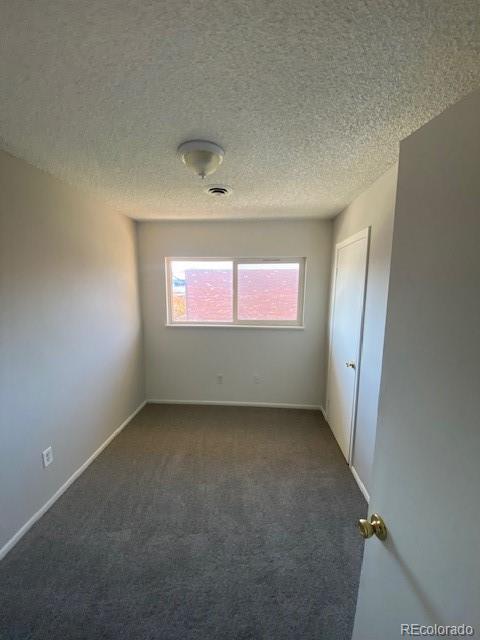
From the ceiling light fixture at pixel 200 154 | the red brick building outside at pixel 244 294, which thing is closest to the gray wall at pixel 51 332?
the red brick building outside at pixel 244 294

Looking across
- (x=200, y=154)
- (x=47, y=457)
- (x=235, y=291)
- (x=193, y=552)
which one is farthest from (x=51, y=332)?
(x=235, y=291)

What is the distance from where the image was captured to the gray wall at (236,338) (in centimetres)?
311

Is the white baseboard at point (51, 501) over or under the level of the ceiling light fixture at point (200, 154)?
under

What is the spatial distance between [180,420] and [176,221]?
92.8 inches

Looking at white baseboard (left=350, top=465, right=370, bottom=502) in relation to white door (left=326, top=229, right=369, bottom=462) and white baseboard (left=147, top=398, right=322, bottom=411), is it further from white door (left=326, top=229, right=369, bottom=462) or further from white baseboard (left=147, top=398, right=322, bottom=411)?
white baseboard (left=147, top=398, right=322, bottom=411)

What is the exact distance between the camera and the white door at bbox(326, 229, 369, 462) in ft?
7.03

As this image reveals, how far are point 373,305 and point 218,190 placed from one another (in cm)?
145

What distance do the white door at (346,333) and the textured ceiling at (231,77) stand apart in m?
0.83

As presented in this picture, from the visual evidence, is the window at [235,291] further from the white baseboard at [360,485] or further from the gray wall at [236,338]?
the white baseboard at [360,485]

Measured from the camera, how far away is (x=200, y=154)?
4.47 ft

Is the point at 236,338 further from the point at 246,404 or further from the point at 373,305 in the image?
the point at 373,305

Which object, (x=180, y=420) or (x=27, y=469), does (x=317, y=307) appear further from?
(x=27, y=469)

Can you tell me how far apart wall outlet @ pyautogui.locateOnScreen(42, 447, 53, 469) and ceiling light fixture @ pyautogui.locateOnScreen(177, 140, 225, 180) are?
2112 millimetres

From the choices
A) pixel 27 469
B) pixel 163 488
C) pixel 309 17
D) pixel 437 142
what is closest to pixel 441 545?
pixel 437 142
